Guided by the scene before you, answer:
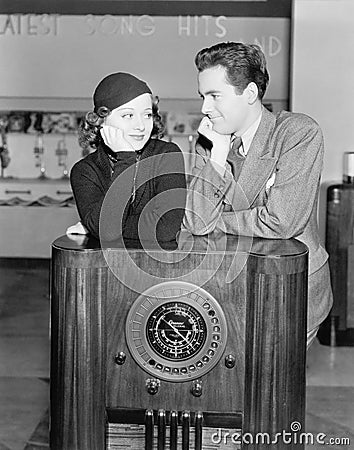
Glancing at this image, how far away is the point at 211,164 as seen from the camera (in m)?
3.02

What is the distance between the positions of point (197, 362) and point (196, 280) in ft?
0.81

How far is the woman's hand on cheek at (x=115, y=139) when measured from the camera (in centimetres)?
283

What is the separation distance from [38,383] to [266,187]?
6.62ft

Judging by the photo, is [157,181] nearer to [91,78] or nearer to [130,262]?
[130,262]

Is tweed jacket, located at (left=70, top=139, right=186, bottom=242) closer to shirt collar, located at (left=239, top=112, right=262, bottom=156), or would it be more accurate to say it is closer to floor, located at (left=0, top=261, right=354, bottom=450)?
shirt collar, located at (left=239, top=112, right=262, bottom=156)

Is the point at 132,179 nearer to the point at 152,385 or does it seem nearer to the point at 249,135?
the point at 249,135

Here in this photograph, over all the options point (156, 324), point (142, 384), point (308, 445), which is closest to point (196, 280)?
point (156, 324)

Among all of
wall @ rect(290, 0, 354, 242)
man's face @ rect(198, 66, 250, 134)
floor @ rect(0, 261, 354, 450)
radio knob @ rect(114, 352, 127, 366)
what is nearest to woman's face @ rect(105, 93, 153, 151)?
man's face @ rect(198, 66, 250, 134)

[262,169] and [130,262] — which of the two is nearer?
[130,262]

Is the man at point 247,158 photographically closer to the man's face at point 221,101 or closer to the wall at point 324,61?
the man's face at point 221,101

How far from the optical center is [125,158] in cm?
283

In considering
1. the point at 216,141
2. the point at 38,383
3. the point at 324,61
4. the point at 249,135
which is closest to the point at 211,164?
the point at 216,141

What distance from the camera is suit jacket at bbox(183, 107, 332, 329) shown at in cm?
296

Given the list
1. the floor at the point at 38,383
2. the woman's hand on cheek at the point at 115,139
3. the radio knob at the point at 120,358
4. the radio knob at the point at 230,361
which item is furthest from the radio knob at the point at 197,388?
the floor at the point at 38,383
